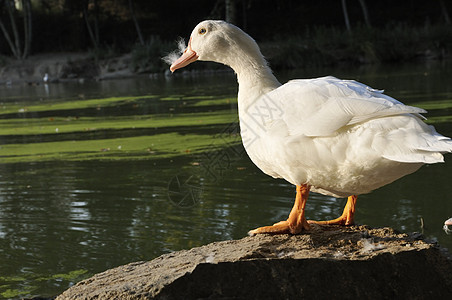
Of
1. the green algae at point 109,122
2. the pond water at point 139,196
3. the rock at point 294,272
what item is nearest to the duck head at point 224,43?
the rock at point 294,272

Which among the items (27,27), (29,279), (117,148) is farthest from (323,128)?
(27,27)

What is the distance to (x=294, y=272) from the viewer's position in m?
2.95

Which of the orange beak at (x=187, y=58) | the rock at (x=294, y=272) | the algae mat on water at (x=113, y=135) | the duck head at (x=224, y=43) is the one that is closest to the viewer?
the rock at (x=294, y=272)

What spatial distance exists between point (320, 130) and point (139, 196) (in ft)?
10.9

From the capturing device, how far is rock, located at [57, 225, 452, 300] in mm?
2840

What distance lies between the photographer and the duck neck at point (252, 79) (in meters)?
3.49

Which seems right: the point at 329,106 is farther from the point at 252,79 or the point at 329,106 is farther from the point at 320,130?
the point at 252,79

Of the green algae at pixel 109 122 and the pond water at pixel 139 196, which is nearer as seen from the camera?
the pond water at pixel 139 196

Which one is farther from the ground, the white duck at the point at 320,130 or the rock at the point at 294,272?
the white duck at the point at 320,130

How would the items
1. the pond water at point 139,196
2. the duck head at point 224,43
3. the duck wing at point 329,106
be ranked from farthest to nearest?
the pond water at point 139,196 < the duck head at point 224,43 < the duck wing at point 329,106

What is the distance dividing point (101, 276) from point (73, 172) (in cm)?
412

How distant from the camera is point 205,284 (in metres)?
2.83

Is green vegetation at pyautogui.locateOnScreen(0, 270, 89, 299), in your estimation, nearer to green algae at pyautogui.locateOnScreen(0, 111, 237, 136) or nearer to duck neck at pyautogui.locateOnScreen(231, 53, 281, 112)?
duck neck at pyautogui.locateOnScreen(231, 53, 281, 112)

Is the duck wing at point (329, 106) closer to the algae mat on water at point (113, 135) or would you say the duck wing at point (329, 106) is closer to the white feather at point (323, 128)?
the white feather at point (323, 128)
